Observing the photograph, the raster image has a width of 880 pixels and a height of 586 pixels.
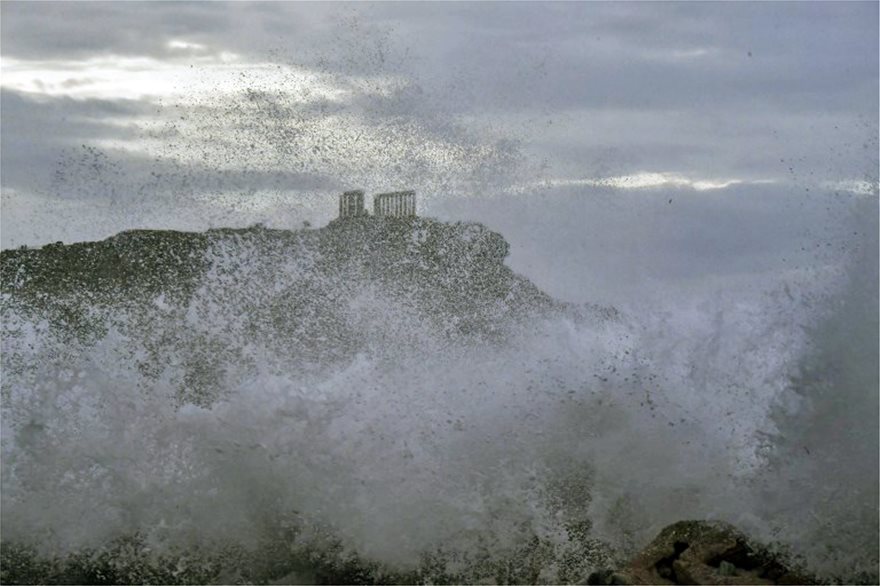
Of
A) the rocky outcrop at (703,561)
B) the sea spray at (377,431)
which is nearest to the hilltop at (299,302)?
the sea spray at (377,431)

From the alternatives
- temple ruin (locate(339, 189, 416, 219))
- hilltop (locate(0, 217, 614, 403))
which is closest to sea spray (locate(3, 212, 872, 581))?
hilltop (locate(0, 217, 614, 403))

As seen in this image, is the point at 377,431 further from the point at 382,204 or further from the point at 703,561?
the point at 382,204

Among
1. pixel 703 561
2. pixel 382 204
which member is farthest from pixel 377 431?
pixel 382 204

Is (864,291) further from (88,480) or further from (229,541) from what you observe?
(88,480)

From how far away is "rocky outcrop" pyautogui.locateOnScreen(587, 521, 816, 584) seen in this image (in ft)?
27.5

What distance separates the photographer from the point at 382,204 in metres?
13.2

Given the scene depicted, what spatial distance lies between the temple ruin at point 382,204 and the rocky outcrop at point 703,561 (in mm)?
5122

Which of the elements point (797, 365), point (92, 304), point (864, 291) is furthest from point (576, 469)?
point (92, 304)

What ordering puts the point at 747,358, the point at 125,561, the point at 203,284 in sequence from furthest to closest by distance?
the point at 203,284
the point at 747,358
the point at 125,561

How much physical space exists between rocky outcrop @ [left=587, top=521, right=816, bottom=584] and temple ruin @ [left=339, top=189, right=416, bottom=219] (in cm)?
512

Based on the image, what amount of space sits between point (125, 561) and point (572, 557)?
10.5ft

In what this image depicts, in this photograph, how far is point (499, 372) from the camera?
32.9 ft

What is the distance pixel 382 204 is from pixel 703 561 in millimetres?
5839

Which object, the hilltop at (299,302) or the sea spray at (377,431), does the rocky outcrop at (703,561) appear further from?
the hilltop at (299,302)
